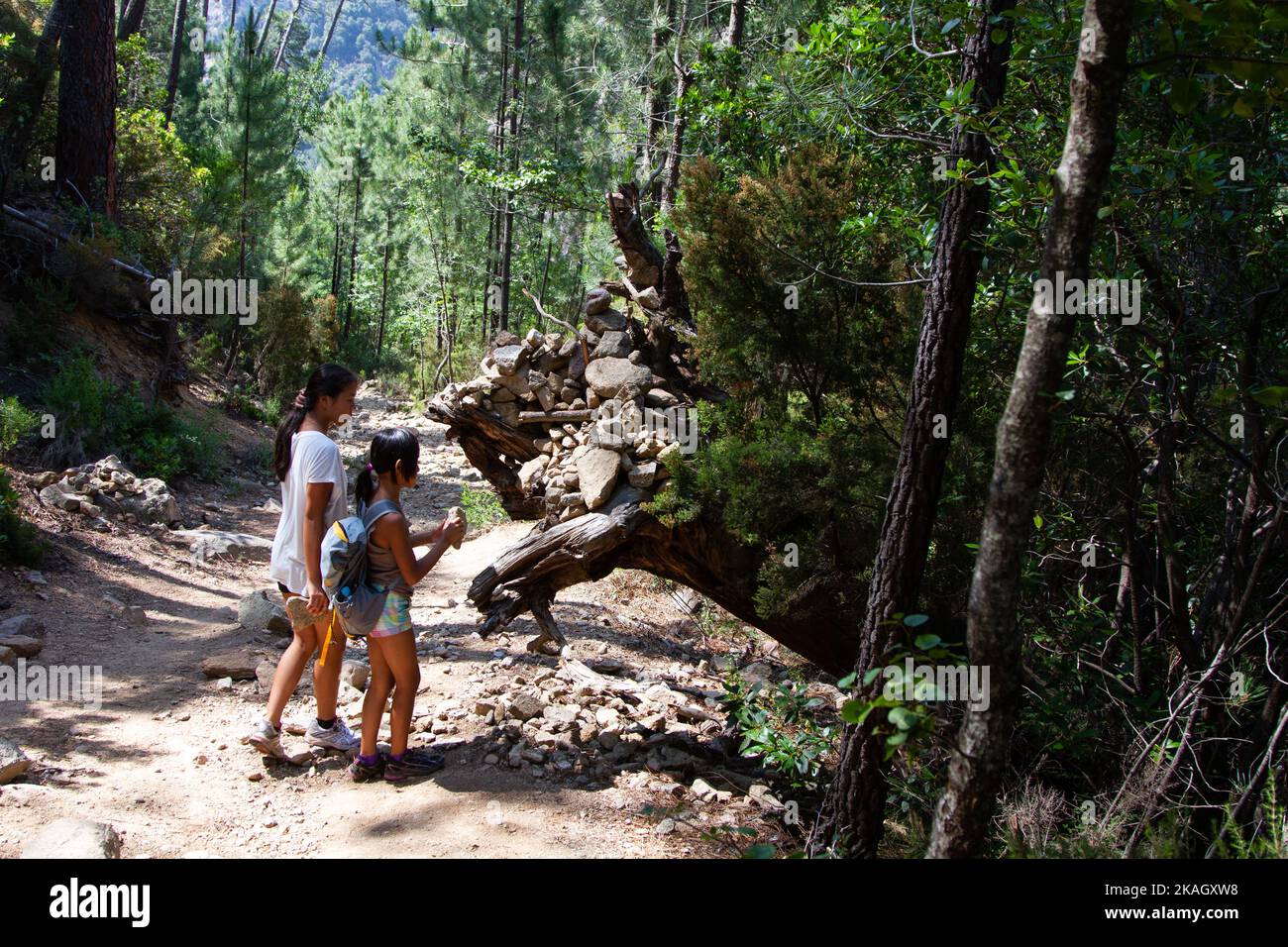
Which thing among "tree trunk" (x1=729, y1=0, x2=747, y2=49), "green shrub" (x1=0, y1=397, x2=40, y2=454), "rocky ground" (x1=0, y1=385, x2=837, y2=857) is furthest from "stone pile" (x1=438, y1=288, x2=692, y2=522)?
"tree trunk" (x1=729, y1=0, x2=747, y2=49)

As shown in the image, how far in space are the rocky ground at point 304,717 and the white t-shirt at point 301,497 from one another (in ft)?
3.23

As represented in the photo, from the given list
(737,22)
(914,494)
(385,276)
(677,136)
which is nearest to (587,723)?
(914,494)

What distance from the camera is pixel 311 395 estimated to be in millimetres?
4000

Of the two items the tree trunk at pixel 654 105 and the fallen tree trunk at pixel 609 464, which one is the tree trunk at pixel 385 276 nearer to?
the tree trunk at pixel 654 105

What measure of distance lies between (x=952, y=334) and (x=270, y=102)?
2046 cm

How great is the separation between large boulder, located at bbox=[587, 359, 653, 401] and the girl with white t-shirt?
288cm

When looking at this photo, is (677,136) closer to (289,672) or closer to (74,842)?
(289,672)

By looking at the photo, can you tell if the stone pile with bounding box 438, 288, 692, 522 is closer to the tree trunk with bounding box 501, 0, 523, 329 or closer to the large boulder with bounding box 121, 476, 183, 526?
→ the large boulder with bounding box 121, 476, 183, 526

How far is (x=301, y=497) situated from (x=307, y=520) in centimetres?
14

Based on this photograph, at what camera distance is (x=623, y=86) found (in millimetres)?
14523

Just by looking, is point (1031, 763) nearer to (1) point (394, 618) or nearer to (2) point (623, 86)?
(1) point (394, 618)

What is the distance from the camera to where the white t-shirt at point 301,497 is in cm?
390

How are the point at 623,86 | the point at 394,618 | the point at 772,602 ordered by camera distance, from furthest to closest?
the point at 623,86
the point at 772,602
the point at 394,618
